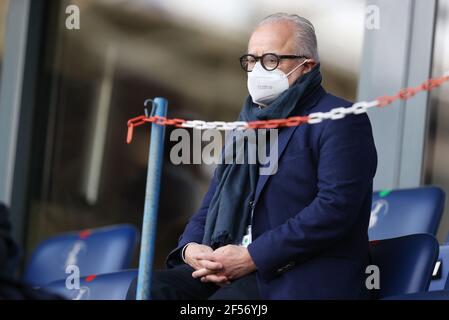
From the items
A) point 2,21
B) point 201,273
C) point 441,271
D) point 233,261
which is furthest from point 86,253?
point 2,21

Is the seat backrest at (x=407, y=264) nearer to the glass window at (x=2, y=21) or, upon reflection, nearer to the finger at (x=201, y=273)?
the finger at (x=201, y=273)

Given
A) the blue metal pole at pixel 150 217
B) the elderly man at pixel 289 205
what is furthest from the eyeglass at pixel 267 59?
the blue metal pole at pixel 150 217

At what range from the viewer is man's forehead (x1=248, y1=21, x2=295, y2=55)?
280 cm

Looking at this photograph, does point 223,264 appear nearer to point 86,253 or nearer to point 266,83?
point 266,83

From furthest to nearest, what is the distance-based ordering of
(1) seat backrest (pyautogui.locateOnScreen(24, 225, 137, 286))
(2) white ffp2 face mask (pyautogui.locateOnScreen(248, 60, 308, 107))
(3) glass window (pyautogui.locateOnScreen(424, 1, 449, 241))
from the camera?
(3) glass window (pyautogui.locateOnScreen(424, 1, 449, 241))
(1) seat backrest (pyautogui.locateOnScreen(24, 225, 137, 286))
(2) white ffp2 face mask (pyautogui.locateOnScreen(248, 60, 308, 107))

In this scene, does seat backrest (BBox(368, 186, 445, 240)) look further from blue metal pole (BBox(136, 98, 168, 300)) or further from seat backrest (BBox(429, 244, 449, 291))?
blue metal pole (BBox(136, 98, 168, 300))

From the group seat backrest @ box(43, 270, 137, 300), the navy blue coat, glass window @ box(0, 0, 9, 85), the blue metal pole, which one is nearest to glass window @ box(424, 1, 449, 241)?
the navy blue coat

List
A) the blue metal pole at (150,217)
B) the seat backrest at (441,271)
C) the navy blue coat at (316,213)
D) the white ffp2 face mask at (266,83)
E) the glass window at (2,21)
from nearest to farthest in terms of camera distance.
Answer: the blue metal pole at (150,217)
the navy blue coat at (316,213)
the white ffp2 face mask at (266,83)
the seat backrest at (441,271)
the glass window at (2,21)

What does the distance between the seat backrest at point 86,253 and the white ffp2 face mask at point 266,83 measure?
1.18 meters

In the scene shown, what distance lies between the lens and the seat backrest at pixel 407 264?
8.50 feet

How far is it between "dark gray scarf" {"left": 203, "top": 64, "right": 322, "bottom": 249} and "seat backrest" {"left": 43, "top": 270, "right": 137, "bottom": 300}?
329mm

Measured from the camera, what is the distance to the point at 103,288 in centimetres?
298

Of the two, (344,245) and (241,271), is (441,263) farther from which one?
(241,271)
